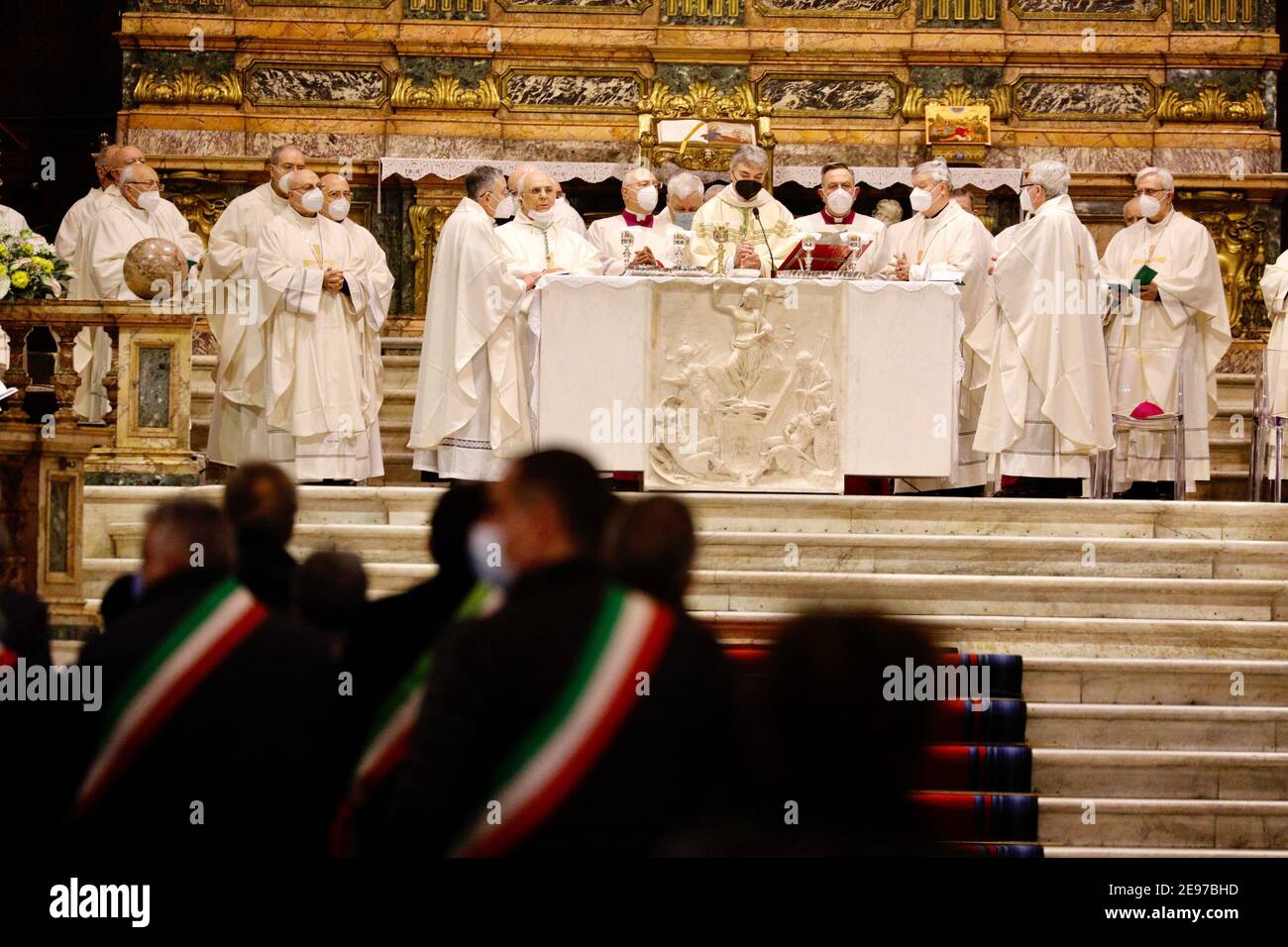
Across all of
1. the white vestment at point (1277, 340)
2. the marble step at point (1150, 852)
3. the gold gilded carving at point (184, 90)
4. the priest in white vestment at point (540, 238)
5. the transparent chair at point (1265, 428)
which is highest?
the gold gilded carving at point (184, 90)

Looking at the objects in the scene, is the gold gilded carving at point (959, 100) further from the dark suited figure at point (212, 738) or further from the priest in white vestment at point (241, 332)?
the dark suited figure at point (212, 738)

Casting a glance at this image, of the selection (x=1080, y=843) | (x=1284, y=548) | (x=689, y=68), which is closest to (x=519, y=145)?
(x=689, y=68)

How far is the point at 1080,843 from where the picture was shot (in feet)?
23.2

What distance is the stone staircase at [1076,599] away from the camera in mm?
7258

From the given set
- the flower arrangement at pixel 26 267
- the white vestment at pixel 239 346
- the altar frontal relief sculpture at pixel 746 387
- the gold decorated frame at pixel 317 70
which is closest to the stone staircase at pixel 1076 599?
the altar frontal relief sculpture at pixel 746 387

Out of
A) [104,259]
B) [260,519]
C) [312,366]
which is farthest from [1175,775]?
[104,259]

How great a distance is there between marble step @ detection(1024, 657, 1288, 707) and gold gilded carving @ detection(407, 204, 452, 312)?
7.13 m

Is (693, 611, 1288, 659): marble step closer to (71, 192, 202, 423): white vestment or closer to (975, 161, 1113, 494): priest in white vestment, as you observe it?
(975, 161, 1113, 494): priest in white vestment

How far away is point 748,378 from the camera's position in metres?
9.78

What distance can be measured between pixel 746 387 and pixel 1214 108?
652 cm

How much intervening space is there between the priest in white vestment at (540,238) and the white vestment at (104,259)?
214 cm

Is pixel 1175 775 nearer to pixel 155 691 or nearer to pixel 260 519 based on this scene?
pixel 260 519
